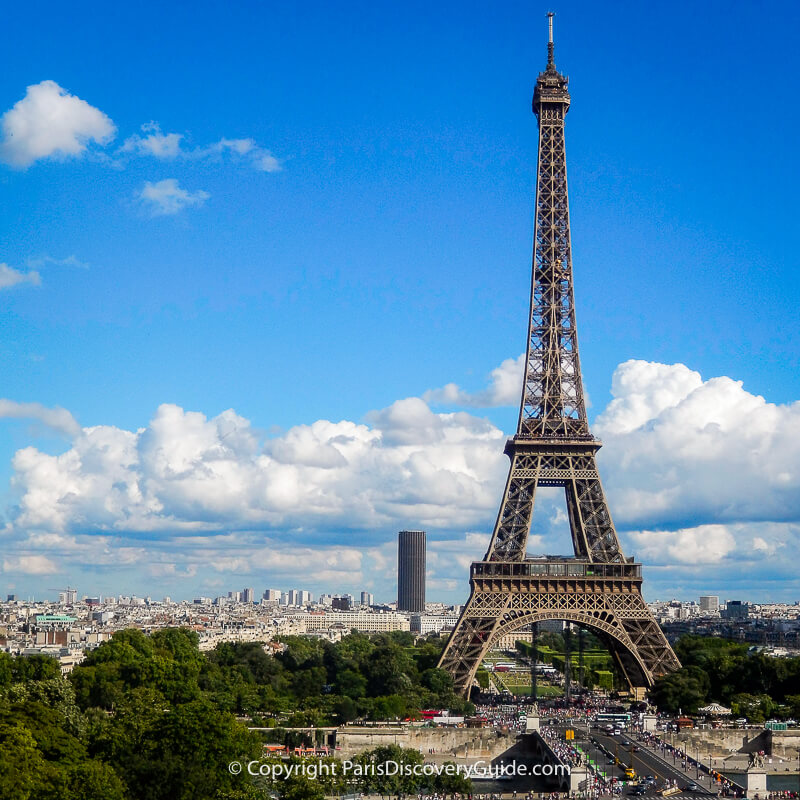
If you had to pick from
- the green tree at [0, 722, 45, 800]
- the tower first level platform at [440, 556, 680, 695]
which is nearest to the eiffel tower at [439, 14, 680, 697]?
the tower first level platform at [440, 556, 680, 695]

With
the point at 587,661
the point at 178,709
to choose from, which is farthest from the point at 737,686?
the point at 587,661

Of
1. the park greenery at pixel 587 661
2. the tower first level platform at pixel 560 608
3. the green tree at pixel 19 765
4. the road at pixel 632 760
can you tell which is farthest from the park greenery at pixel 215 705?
the park greenery at pixel 587 661

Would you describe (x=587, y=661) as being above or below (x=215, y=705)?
below

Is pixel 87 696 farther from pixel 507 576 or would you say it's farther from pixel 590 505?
pixel 590 505

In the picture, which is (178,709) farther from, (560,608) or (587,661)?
(587,661)

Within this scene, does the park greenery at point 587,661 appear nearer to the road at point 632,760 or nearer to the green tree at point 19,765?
the road at point 632,760
